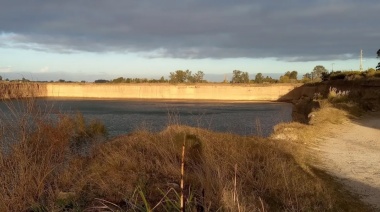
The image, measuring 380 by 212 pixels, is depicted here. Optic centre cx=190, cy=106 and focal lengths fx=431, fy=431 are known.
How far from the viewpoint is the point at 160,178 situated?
28.2ft

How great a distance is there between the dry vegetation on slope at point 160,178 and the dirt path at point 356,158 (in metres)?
0.46

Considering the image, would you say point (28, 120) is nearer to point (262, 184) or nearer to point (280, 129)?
point (262, 184)

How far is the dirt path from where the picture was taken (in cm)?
822

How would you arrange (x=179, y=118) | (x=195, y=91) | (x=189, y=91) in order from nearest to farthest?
(x=179, y=118)
(x=195, y=91)
(x=189, y=91)

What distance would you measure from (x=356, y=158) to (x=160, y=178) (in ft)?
18.0

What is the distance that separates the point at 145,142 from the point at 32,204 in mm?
5275

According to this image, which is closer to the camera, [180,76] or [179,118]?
[179,118]

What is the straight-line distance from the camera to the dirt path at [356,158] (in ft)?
27.0

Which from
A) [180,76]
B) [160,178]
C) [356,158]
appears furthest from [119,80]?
[160,178]

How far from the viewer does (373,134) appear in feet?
53.2

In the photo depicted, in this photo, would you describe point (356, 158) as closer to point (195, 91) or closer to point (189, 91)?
point (195, 91)

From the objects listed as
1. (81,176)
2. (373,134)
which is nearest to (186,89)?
(373,134)

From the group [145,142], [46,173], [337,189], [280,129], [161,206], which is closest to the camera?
[161,206]

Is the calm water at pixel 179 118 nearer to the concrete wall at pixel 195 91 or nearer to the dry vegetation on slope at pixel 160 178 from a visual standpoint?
the dry vegetation on slope at pixel 160 178
